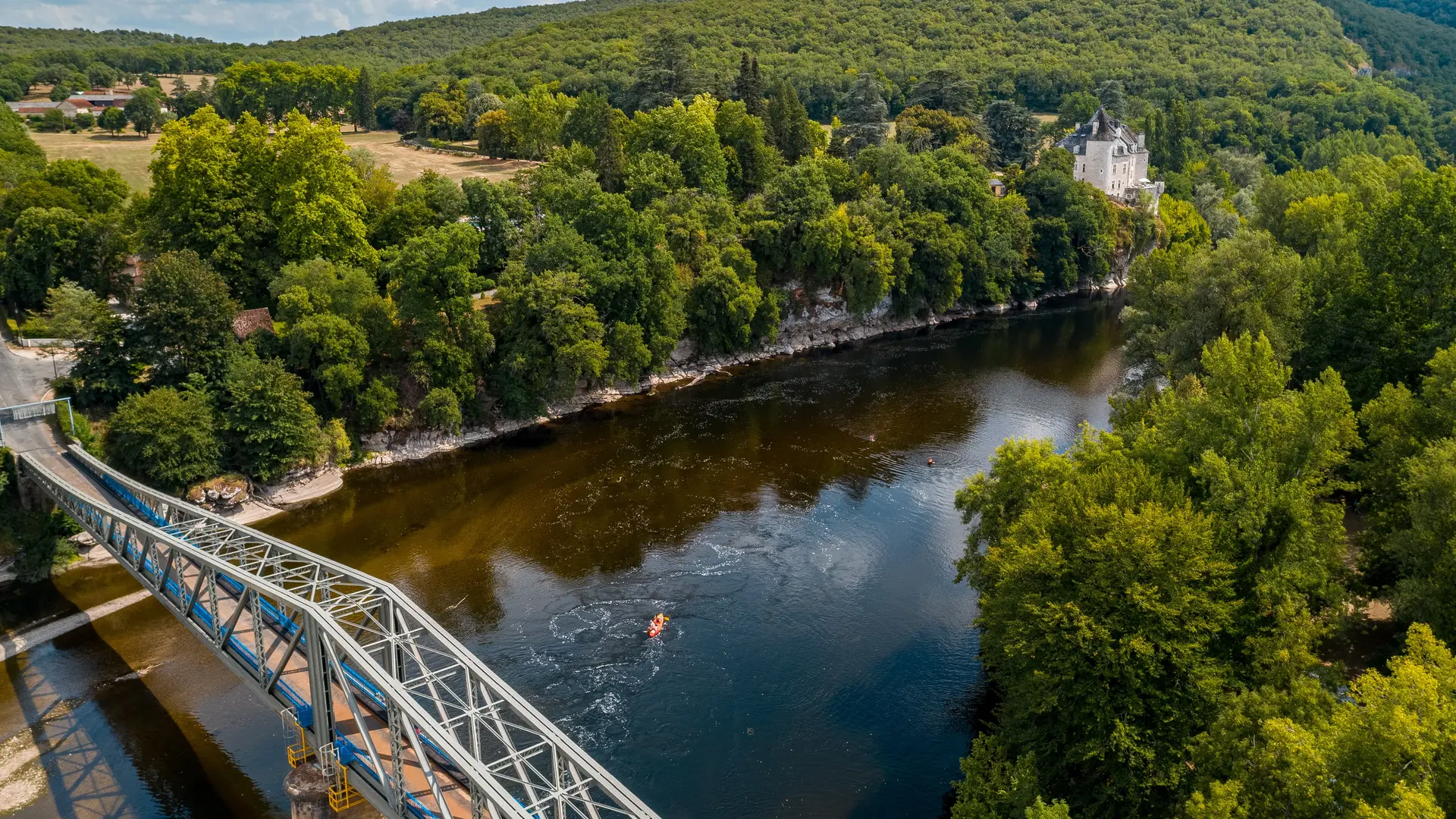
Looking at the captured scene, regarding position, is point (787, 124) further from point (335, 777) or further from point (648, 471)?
point (335, 777)

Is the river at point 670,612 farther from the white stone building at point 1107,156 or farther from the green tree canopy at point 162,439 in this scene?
the white stone building at point 1107,156

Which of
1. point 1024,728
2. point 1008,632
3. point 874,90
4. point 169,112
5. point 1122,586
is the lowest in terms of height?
point 1024,728

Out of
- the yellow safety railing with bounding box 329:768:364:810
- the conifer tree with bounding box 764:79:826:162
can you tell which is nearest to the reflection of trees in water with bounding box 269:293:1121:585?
the yellow safety railing with bounding box 329:768:364:810

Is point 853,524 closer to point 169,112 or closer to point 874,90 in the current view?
point 874,90

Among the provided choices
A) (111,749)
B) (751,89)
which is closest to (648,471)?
(111,749)

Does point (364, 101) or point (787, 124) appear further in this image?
point (364, 101)

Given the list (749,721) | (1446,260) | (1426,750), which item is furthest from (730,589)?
(1446,260)
